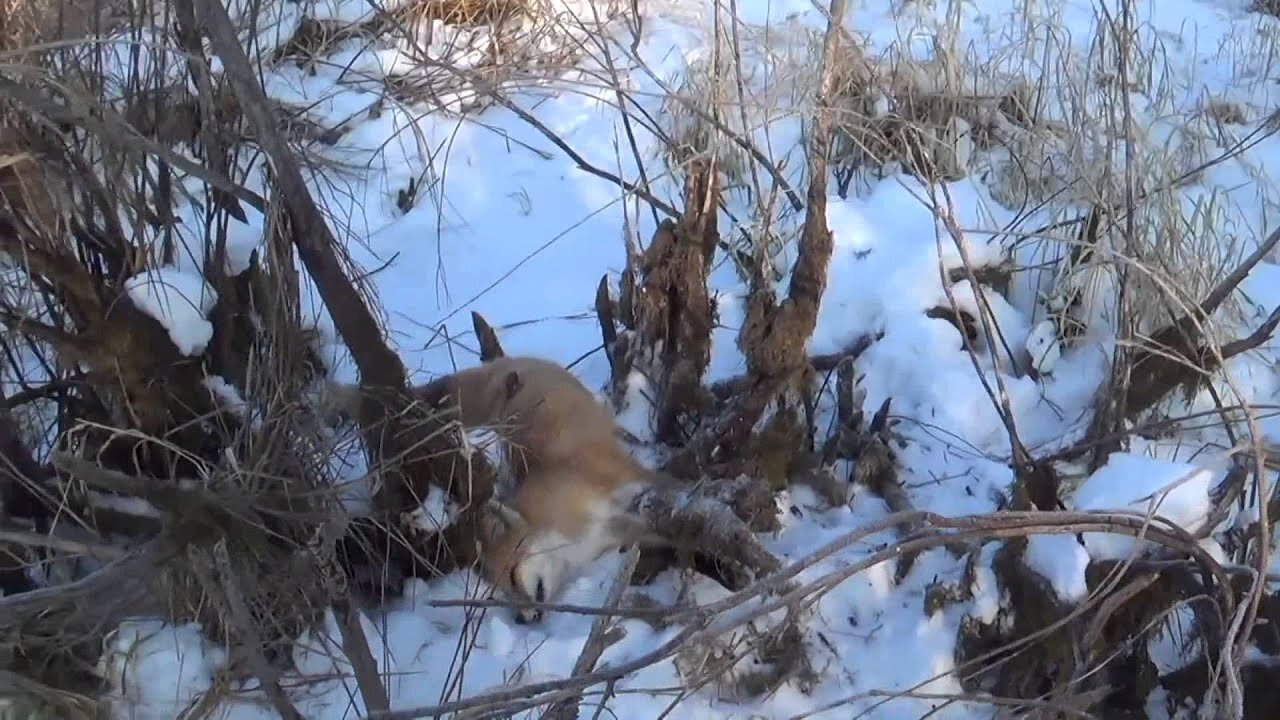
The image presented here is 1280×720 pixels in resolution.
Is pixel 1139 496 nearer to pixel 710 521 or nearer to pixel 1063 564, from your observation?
pixel 1063 564

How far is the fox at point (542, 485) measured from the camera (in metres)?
1.62

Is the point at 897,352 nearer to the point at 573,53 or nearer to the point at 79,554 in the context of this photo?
the point at 573,53

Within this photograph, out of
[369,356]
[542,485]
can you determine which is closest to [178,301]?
[369,356]

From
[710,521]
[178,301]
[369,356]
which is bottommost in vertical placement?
[710,521]

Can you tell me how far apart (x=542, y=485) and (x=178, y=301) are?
53 centimetres

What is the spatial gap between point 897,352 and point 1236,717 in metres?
0.90

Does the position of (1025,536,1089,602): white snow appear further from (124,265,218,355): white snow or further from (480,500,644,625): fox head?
(124,265,218,355): white snow

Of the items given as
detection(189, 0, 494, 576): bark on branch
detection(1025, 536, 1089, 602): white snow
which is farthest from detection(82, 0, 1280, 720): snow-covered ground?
detection(189, 0, 494, 576): bark on branch

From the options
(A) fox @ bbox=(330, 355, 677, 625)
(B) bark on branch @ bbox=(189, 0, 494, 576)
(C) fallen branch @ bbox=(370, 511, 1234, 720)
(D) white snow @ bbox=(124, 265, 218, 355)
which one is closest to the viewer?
(C) fallen branch @ bbox=(370, 511, 1234, 720)

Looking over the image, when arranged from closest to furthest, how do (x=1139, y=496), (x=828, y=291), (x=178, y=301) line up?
(x=1139, y=496), (x=178, y=301), (x=828, y=291)

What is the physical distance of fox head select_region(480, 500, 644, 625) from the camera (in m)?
1.63

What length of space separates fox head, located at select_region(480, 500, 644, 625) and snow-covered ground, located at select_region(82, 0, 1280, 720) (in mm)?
31

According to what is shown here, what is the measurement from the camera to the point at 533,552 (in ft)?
5.38

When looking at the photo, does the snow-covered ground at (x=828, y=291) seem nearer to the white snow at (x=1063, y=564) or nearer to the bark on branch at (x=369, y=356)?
the white snow at (x=1063, y=564)
